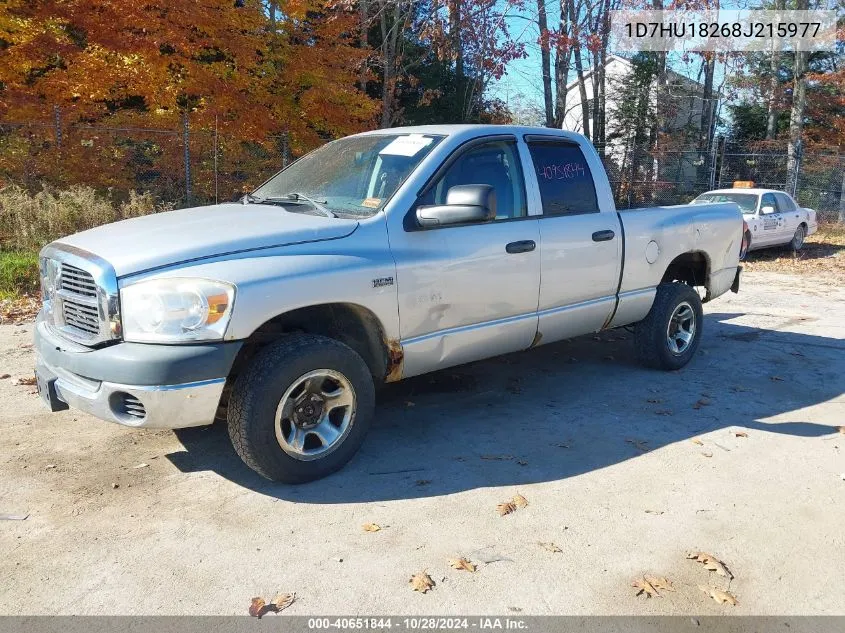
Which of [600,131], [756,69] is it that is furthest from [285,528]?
[756,69]

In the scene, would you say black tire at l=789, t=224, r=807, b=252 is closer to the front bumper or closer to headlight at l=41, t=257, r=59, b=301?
the front bumper

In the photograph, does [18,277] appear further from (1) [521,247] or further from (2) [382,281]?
(1) [521,247]

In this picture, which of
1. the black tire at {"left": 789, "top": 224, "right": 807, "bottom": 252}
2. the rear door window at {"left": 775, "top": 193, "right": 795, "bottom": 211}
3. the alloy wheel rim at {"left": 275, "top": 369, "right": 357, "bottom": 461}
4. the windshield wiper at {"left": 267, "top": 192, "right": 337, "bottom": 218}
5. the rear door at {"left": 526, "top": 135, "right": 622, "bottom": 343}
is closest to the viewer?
the alloy wheel rim at {"left": 275, "top": 369, "right": 357, "bottom": 461}

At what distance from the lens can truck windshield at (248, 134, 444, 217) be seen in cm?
439

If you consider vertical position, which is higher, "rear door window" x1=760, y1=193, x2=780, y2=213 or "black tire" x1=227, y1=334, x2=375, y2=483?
"rear door window" x1=760, y1=193, x2=780, y2=213

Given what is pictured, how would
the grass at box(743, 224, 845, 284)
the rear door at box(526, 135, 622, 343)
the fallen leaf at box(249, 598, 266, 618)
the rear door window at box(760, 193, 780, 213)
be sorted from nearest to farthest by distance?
the fallen leaf at box(249, 598, 266, 618) → the rear door at box(526, 135, 622, 343) → the grass at box(743, 224, 845, 284) → the rear door window at box(760, 193, 780, 213)

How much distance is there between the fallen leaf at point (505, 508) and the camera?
3635 millimetres

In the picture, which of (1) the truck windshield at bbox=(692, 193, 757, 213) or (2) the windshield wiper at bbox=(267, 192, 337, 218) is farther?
(1) the truck windshield at bbox=(692, 193, 757, 213)

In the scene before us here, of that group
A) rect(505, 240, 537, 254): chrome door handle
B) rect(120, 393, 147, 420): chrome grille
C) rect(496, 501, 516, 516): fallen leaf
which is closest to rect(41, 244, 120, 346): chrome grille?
rect(120, 393, 147, 420): chrome grille

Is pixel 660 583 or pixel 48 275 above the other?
pixel 48 275

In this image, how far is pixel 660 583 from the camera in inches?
120

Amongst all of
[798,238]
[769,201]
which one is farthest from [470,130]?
[798,238]

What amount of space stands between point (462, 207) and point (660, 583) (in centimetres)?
221

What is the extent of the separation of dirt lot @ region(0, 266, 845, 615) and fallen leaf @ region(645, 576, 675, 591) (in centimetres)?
3
